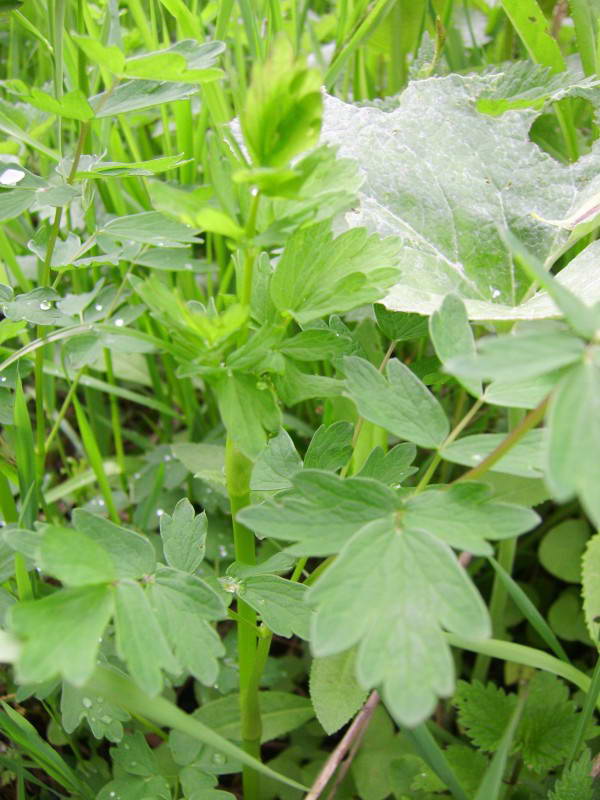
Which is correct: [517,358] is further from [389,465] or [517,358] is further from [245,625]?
[245,625]

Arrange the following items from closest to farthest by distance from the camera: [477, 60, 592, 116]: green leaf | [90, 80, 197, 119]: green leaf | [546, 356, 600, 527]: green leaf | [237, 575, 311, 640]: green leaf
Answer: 1. [546, 356, 600, 527]: green leaf
2. [237, 575, 311, 640]: green leaf
3. [90, 80, 197, 119]: green leaf
4. [477, 60, 592, 116]: green leaf

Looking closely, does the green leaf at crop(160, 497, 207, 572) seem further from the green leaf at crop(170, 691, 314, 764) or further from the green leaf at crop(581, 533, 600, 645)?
the green leaf at crop(581, 533, 600, 645)

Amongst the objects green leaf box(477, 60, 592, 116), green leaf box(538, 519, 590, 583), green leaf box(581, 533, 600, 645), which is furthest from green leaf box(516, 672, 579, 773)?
green leaf box(477, 60, 592, 116)

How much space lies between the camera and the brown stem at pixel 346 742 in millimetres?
919

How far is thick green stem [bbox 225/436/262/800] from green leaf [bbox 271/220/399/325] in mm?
161

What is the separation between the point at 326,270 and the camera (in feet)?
2.51

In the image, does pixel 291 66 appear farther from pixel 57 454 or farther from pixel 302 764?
pixel 57 454

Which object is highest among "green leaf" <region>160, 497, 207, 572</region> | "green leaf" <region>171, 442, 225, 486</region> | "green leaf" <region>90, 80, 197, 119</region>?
"green leaf" <region>90, 80, 197, 119</region>

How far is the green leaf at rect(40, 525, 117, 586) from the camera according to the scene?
0.62m

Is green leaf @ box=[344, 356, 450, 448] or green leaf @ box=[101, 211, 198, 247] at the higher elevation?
green leaf @ box=[101, 211, 198, 247]

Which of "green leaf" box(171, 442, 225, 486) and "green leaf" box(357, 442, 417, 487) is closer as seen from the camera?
"green leaf" box(357, 442, 417, 487)

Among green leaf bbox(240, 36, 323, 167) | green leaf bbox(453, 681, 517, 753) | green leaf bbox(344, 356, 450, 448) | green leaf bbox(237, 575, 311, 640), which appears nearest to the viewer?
green leaf bbox(240, 36, 323, 167)

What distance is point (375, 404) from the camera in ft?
2.33

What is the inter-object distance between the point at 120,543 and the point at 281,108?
16.7 inches
